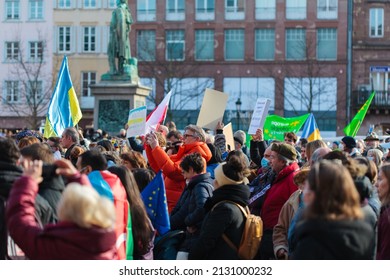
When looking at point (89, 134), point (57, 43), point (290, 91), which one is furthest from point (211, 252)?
point (57, 43)

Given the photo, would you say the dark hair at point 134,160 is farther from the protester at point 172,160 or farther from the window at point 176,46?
the window at point 176,46

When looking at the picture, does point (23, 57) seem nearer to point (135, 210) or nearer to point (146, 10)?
point (146, 10)

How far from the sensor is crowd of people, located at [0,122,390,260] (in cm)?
509

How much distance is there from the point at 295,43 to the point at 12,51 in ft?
59.5

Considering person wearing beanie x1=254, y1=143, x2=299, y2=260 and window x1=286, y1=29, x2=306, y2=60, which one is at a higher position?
window x1=286, y1=29, x2=306, y2=60

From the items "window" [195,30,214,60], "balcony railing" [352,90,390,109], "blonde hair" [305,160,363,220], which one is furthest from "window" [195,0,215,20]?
"blonde hair" [305,160,363,220]

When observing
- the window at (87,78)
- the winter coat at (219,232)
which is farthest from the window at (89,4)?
the winter coat at (219,232)

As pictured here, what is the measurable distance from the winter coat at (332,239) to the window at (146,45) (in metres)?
51.5

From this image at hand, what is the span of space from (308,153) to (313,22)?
45.9 meters

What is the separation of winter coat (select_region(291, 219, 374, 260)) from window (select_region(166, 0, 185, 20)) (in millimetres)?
51801

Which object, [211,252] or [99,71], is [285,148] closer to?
[211,252]

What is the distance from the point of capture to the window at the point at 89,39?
58.0 metres

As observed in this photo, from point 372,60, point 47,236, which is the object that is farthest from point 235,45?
point 47,236

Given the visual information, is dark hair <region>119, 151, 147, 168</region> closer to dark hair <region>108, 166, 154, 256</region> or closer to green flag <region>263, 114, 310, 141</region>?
dark hair <region>108, 166, 154, 256</region>
